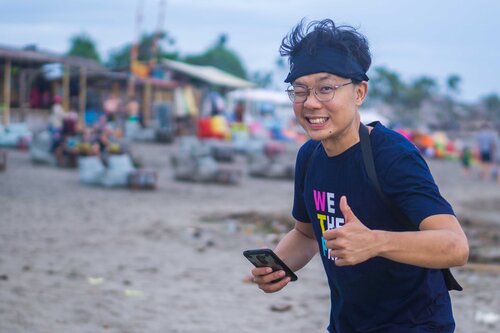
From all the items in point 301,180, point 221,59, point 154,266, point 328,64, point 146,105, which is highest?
point 221,59

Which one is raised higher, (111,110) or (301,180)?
(111,110)

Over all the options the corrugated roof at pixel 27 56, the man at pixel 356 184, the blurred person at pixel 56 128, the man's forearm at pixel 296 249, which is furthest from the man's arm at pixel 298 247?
the corrugated roof at pixel 27 56

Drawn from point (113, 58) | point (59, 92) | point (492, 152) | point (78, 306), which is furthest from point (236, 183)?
point (113, 58)

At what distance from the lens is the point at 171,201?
14.3 metres

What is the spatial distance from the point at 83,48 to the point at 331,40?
74551mm

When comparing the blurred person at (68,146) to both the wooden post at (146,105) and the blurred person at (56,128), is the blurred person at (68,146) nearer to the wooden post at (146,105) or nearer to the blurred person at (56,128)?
the blurred person at (56,128)

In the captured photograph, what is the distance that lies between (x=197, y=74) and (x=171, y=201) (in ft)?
72.7

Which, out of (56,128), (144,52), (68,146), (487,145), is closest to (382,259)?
(68,146)

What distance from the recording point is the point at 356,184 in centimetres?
273

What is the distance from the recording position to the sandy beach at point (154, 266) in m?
6.21

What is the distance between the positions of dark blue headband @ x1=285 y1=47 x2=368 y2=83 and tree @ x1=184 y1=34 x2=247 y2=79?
82.8m

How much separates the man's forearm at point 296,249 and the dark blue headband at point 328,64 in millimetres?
863

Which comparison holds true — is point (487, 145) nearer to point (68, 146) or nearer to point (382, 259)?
point (68, 146)

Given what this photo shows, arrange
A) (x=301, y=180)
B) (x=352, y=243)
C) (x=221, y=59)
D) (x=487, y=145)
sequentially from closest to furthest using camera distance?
(x=352, y=243) → (x=301, y=180) → (x=487, y=145) → (x=221, y=59)
